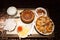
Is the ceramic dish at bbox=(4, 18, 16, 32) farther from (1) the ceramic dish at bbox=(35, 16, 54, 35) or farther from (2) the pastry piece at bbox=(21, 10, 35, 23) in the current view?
(1) the ceramic dish at bbox=(35, 16, 54, 35)

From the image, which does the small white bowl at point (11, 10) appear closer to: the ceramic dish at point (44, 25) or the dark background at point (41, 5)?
the dark background at point (41, 5)

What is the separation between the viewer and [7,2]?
232cm

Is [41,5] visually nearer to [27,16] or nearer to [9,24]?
[27,16]

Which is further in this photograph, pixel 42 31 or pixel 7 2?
pixel 7 2

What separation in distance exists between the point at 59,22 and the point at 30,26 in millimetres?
462

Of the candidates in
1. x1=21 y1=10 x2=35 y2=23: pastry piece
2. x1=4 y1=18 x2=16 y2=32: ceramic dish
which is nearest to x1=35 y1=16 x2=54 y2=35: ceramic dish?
x1=21 y1=10 x2=35 y2=23: pastry piece

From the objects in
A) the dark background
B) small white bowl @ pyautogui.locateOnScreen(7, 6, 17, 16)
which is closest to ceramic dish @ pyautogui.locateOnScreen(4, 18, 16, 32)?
small white bowl @ pyautogui.locateOnScreen(7, 6, 17, 16)

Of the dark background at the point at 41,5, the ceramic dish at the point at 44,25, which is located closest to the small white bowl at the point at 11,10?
the dark background at the point at 41,5

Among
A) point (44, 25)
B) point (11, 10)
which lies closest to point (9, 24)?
point (11, 10)

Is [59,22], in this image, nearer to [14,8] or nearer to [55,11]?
[55,11]

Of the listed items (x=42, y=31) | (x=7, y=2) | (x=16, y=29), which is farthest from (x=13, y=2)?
(x=42, y=31)

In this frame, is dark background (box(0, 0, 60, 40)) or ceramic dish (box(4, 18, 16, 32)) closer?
ceramic dish (box(4, 18, 16, 32))

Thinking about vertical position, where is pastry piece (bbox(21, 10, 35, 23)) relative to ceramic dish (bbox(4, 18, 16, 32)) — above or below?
above

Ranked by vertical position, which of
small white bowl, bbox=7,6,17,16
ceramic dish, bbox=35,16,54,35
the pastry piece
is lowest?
ceramic dish, bbox=35,16,54,35
